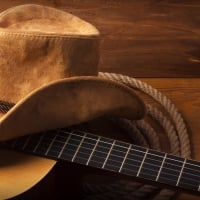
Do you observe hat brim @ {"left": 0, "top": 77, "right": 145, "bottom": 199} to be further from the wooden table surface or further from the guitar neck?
the wooden table surface

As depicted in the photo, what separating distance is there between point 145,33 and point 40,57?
0.43 metres

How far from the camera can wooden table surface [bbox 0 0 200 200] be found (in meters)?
1.00

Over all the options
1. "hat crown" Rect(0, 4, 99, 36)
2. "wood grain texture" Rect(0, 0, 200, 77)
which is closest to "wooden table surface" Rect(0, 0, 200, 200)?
"wood grain texture" Rect(0, 0, 200, 77)

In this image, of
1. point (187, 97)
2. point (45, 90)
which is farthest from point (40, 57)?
point (187, 97)

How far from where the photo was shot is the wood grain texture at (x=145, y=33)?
3.35ft

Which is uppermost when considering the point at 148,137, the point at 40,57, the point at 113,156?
the point at 40,57

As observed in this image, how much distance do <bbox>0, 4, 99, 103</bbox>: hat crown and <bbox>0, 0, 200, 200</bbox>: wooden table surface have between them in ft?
1.00

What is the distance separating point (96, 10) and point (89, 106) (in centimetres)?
44

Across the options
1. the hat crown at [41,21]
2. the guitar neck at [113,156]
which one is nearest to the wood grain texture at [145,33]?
the hat crown at [41,21]

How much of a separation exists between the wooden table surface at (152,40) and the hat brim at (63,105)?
1.01ft

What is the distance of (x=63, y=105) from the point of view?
67 cm

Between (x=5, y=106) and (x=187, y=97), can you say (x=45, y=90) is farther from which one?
(x=187, y=97)

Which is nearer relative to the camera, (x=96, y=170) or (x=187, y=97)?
(x=96, y=170)

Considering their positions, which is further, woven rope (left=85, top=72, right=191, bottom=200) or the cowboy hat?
woven rope (left=85, top=72, right=191, bottom=200)
